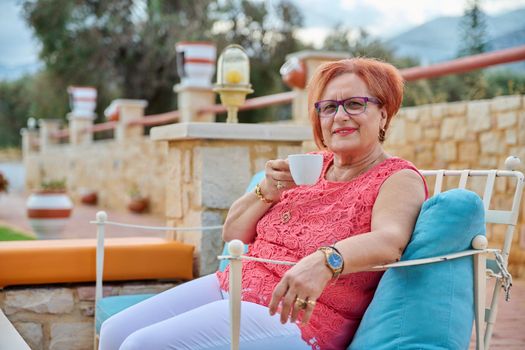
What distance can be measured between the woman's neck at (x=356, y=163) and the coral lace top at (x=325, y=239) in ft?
0.12

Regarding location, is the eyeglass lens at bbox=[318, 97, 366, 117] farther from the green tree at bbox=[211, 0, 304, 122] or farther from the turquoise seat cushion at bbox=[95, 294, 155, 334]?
the green tree at bbox=[211, 0, 304, 122]

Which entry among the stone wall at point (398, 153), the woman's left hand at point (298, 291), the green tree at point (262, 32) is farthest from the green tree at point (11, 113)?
the woman's left hand at point (298, 291)

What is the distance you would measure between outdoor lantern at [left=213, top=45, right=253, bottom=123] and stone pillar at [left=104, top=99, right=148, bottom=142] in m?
7.95

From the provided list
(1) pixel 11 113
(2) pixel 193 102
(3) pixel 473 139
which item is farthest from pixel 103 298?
(1) pixel 11 113

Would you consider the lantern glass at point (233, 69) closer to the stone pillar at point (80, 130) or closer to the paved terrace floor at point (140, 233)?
the paved terrace floor at point (140, 233)

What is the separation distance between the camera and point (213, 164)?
3.20 meters

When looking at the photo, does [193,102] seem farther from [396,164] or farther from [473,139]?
[396,164]

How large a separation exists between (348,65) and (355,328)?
751mm

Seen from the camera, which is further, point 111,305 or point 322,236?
point 111,305

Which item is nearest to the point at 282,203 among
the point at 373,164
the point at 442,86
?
the point at 373,164

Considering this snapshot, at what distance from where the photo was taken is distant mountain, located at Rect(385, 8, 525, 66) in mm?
22483

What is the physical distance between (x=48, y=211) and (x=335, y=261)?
5.54 meters

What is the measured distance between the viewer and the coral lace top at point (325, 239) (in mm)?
1860

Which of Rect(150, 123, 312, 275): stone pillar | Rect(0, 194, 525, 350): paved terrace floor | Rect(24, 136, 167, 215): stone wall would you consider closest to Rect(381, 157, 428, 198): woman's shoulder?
Rect(150, 123, 312, 275): stone pillar
